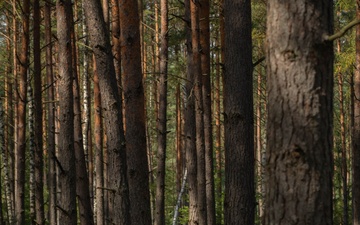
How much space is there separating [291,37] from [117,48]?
331 inches

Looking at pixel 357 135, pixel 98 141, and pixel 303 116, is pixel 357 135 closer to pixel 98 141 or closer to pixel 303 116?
pixel 98 141

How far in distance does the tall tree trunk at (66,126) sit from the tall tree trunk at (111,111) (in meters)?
0.82

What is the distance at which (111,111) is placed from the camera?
5.66 meters

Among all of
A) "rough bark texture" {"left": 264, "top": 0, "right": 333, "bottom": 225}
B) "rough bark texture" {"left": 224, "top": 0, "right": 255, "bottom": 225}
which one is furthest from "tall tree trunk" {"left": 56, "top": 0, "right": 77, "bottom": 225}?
"rough bark texture" {"left": 264, "top": 0, "right": 333, "bottom": 225}

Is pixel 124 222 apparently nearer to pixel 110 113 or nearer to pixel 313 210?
pixel 110 113

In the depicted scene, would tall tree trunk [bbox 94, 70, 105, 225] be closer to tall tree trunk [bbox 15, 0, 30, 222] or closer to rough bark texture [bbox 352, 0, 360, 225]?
tall tree trunk [bbox 15, 0, 30, 222]

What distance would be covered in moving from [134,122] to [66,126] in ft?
2.92

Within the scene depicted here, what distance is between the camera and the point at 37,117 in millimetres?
9500

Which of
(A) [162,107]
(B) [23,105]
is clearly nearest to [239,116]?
(A) [162,107]

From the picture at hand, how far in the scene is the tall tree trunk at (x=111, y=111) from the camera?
18.5ft

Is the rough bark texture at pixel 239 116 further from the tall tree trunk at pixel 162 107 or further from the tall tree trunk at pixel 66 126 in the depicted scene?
the tall tree trunk at pixel 162 107

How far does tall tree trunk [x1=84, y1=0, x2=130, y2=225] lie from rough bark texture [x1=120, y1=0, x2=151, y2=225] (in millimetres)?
459

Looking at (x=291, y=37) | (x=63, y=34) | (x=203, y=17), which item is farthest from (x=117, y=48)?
(x=291, y=37)

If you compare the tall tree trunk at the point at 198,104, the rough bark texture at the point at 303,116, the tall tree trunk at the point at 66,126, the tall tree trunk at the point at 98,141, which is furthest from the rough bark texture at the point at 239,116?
the tall tree trunk at the point at 98,141
